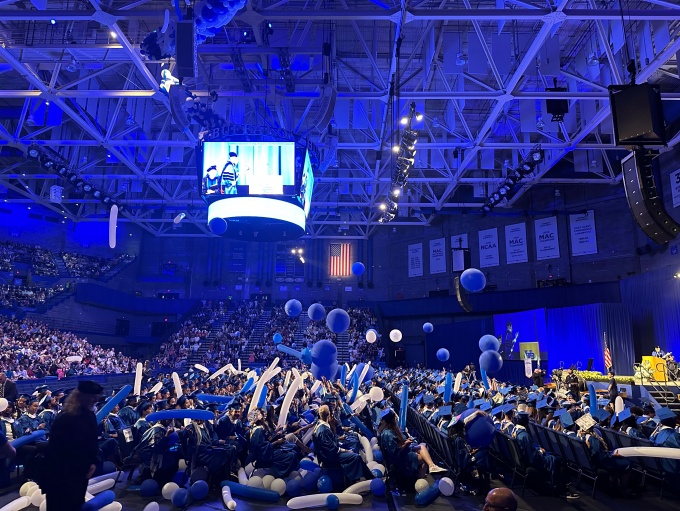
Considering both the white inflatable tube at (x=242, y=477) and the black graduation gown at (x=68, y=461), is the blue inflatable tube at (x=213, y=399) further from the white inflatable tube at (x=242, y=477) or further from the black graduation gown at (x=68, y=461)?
the black graduation gown at (x=68, y=461)

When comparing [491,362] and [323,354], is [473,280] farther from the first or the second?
[323,354]

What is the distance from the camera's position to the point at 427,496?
647 cm

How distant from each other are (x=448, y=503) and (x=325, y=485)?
169cm

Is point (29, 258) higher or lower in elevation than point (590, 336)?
higher

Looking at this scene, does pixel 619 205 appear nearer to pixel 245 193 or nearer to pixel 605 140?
pixel 605 140

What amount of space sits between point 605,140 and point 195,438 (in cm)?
2197

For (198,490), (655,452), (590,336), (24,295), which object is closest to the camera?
(655,452)

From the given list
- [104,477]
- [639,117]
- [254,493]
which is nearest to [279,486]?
[254,493]

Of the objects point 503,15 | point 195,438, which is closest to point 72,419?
point 195,438

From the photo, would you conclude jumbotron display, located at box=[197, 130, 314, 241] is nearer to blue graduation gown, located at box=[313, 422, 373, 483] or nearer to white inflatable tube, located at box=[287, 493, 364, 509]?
blue graduation gown, located at box=[313, 422, 373, 483]

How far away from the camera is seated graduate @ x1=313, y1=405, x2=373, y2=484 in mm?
6789

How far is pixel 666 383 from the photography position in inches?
609

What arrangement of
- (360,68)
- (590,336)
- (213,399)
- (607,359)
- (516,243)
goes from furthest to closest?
(516,243), (590,336), (607,359), (360,68), (213,399)

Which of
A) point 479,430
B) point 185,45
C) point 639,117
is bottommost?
point 479,430
